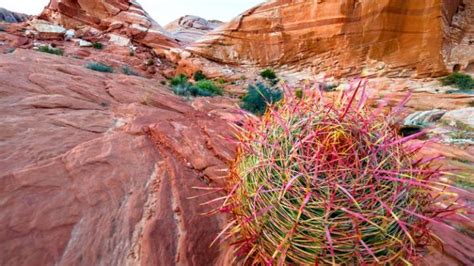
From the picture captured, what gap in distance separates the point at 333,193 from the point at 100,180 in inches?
70.8

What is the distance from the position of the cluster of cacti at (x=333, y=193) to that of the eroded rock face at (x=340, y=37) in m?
13.9

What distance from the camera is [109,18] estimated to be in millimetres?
18141

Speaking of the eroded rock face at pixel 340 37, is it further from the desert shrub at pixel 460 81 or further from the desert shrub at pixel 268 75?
the desert shrub at pixel 268 75

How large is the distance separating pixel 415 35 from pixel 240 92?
9193 millimetres

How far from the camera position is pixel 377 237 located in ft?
3.89

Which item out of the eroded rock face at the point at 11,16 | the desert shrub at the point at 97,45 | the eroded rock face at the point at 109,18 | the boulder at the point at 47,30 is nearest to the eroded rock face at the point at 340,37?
the eroded rock face at the point at 109,18

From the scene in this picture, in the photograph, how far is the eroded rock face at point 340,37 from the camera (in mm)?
13227

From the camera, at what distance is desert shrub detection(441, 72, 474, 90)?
38.0ft

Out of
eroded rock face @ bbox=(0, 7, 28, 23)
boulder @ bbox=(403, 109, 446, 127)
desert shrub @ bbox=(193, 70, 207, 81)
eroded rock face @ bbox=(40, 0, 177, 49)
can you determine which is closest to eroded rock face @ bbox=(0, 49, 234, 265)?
boulder @ bbox=(403, 109, 446, 127)

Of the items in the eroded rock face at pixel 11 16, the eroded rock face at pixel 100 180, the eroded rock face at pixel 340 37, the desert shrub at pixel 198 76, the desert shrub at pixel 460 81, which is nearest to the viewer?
Answer: the eroded rock face at pixel 100 180

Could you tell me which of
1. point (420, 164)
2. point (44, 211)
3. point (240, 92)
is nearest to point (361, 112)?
point (420, 164)

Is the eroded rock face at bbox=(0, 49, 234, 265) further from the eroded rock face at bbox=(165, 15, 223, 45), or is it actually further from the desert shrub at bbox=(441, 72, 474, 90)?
the eroded rock face at bbox=(165, 15, 223, 45)

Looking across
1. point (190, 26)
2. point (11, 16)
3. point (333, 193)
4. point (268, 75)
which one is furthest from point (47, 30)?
point (333, 193)

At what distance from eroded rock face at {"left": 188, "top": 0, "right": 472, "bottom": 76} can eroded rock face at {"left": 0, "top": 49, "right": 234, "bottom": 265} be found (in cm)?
1305
